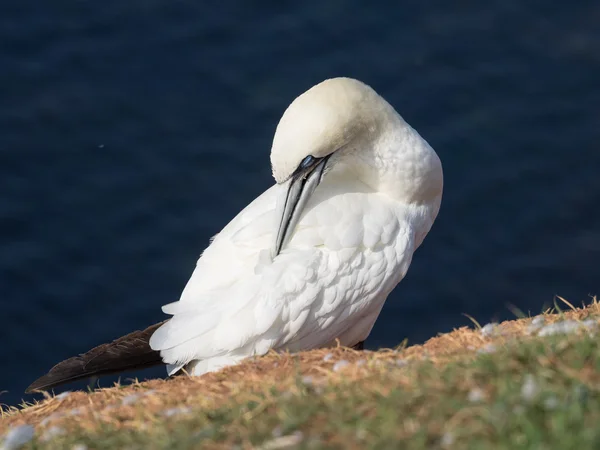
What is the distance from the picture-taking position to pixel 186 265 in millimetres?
9492

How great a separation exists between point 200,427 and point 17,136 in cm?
686

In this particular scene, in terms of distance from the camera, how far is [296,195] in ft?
18.9

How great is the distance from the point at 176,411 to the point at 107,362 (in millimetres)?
1903

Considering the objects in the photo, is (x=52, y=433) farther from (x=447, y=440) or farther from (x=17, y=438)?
(x=447, y=440)

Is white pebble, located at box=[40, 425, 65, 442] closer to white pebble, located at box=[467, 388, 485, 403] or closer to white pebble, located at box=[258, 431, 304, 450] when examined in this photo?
white pebble, located at box=[258, 431, 304, 450]

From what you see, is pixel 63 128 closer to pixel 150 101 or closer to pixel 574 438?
pixel 150 101

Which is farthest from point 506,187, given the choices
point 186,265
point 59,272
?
point 59,272

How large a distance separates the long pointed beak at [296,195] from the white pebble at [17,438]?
1853 millimetres

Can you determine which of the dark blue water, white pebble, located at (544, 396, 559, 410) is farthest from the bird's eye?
the dark blue water

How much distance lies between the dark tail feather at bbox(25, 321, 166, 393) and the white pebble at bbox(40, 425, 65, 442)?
156cm

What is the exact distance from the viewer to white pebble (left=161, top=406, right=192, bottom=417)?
395 centimetres

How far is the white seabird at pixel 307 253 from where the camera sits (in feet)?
18.4

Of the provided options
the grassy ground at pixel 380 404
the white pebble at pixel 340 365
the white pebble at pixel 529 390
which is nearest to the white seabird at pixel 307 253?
the grassy ground at pixel 380 404

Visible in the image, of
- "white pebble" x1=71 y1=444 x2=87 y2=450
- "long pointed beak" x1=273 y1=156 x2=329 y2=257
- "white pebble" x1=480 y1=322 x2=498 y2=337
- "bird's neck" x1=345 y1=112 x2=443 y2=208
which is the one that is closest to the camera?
"white pebble" x1=71 y1=444 x2=87 y2=450
